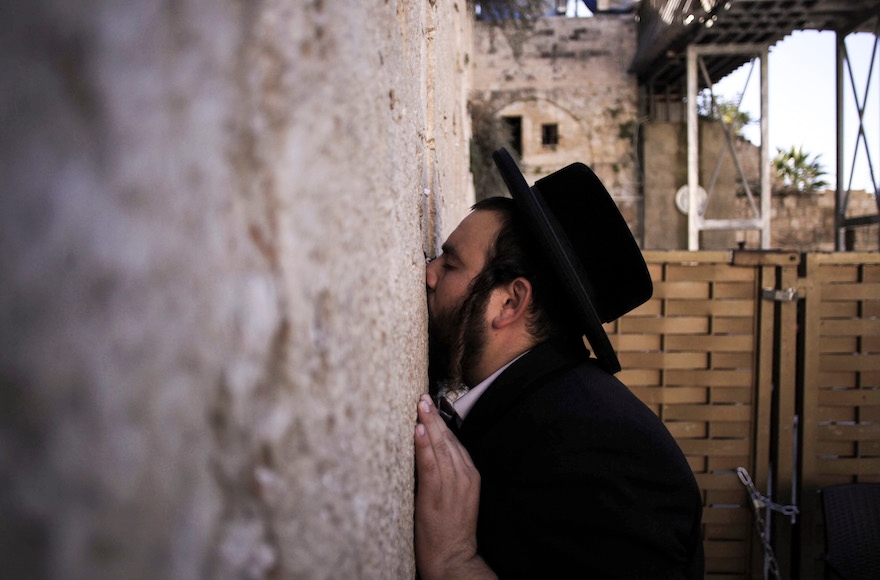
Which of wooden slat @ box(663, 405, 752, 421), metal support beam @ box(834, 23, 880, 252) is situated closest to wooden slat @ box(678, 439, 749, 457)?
wooden slat @ box(663, 405, 752, 421)

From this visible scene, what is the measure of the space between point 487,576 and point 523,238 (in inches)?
33.3

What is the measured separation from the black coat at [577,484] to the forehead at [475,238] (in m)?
0.34

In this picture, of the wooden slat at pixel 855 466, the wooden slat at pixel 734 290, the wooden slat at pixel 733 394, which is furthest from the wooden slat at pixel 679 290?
the wooden slat at pixel 855 466

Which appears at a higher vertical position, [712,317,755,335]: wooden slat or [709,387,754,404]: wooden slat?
[712,317,755,335]: wooden slat

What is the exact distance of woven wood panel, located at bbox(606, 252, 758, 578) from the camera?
12.2 feet

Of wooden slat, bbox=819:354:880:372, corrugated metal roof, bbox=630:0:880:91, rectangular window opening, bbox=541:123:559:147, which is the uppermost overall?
corrugated metal roof, bbox=630:0:880:91

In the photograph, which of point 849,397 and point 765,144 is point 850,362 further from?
point 765,144

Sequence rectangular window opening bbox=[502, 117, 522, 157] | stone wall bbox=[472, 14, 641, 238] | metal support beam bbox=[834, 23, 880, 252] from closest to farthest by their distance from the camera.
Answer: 1. metal support beam bbox=[834, 23, 880, 252]
2. stone wall bbox=[472, 14, 641, 238]
3. rectangular window opening bbox=[502, 117, 522, 157]

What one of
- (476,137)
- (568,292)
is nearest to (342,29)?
(568,292)

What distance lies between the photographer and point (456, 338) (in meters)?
1.43

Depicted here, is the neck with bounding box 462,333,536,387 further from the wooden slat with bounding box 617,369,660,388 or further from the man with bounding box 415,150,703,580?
the wooden slat with bounding box 617,369,660,388

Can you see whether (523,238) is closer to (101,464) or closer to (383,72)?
(383,72)

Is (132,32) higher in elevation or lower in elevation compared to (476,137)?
lower

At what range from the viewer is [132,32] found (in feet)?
1.06
